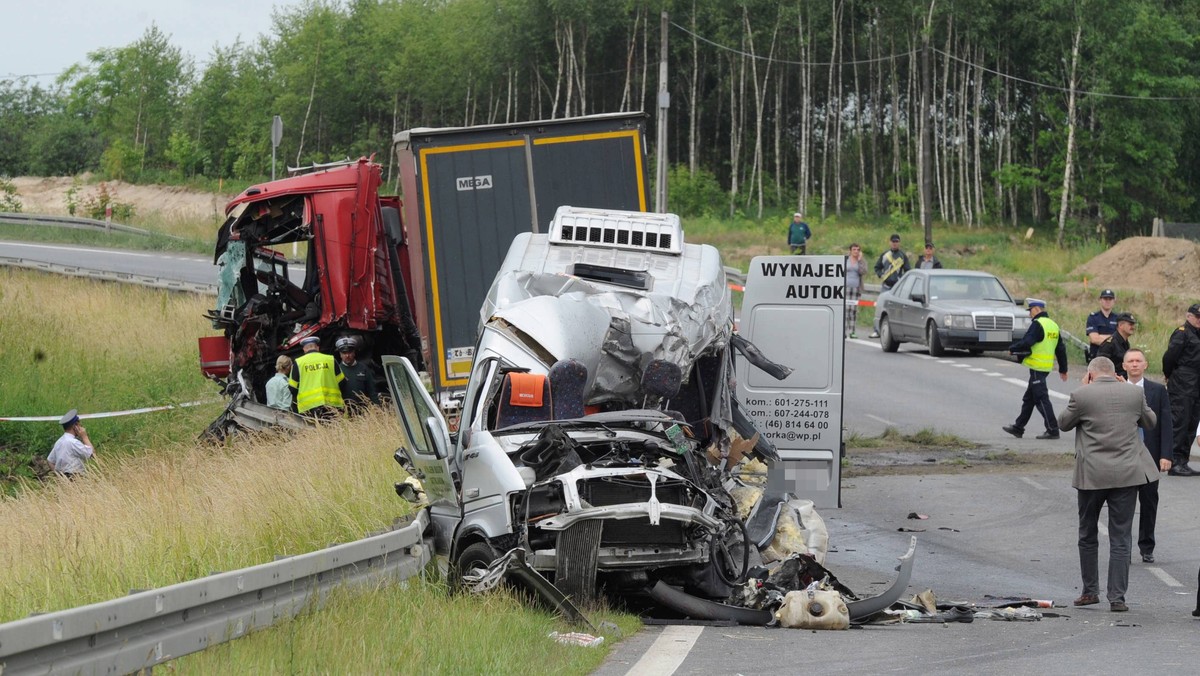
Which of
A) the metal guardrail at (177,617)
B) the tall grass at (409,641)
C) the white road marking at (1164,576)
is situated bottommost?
the white road marking at (1164,576)

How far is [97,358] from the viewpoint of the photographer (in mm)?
27016

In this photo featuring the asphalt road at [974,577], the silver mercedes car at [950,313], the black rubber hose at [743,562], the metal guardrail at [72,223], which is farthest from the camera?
the metal guardrail at [72,223]

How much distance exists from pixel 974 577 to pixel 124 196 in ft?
210

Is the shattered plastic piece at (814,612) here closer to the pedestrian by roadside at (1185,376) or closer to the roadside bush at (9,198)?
the pedestrian by roadside at (1185,376)

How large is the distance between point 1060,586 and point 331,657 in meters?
6.39

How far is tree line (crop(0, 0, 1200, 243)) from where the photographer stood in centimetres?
6391

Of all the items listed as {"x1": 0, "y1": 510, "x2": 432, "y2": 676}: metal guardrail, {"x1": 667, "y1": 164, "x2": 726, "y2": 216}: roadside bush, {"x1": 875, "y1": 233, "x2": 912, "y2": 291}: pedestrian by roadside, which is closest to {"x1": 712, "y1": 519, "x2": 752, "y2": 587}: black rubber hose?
{"x1": 0, "y1": 510, "x2": 432, "y2": 676}: metal guardrail

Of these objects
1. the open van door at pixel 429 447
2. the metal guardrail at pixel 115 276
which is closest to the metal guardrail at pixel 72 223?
the metal guardrail at pixel 115 276

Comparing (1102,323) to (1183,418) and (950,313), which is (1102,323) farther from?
(950,313)

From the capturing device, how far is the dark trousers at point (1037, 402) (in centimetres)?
1828

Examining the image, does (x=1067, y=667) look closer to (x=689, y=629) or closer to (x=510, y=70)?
(x=689, y=629)

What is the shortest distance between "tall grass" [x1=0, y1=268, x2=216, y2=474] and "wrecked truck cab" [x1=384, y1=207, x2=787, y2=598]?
42.7ft

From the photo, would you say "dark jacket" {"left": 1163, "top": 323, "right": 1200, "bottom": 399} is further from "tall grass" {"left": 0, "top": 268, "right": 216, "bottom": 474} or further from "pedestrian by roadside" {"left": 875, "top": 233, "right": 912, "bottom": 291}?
"tall grass" {"left": 0, "top": 268, "right": 216, "bottom": 474}

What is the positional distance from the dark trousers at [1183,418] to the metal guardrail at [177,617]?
35.9 ft
